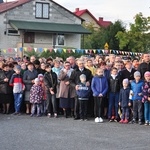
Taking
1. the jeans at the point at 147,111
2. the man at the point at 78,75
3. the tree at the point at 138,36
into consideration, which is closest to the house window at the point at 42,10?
the tree at the point at 138,36

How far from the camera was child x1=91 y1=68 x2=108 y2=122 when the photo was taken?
13711 mm

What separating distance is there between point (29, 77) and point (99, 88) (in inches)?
106

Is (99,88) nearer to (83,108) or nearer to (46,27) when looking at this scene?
(83,108)

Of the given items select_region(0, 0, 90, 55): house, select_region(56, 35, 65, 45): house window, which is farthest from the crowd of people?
select_region(56, 35, 65, 45): house window

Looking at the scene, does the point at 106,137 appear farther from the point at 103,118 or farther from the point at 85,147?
the point at 103,118

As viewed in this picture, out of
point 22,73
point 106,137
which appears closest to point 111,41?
point 22,73

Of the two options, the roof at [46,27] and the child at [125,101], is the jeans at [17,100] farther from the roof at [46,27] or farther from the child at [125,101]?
the roof at [46,27]

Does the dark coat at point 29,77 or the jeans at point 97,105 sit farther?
the dark coat at point 29,77

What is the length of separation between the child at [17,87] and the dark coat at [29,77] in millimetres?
141

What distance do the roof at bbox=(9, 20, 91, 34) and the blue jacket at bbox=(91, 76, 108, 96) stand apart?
30.9m

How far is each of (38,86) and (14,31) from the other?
32519 millimetres

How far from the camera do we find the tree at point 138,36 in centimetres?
4766

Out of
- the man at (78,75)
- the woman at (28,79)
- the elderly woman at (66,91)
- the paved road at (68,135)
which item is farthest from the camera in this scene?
the woman at (28,79)

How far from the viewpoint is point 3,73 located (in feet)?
50.7
